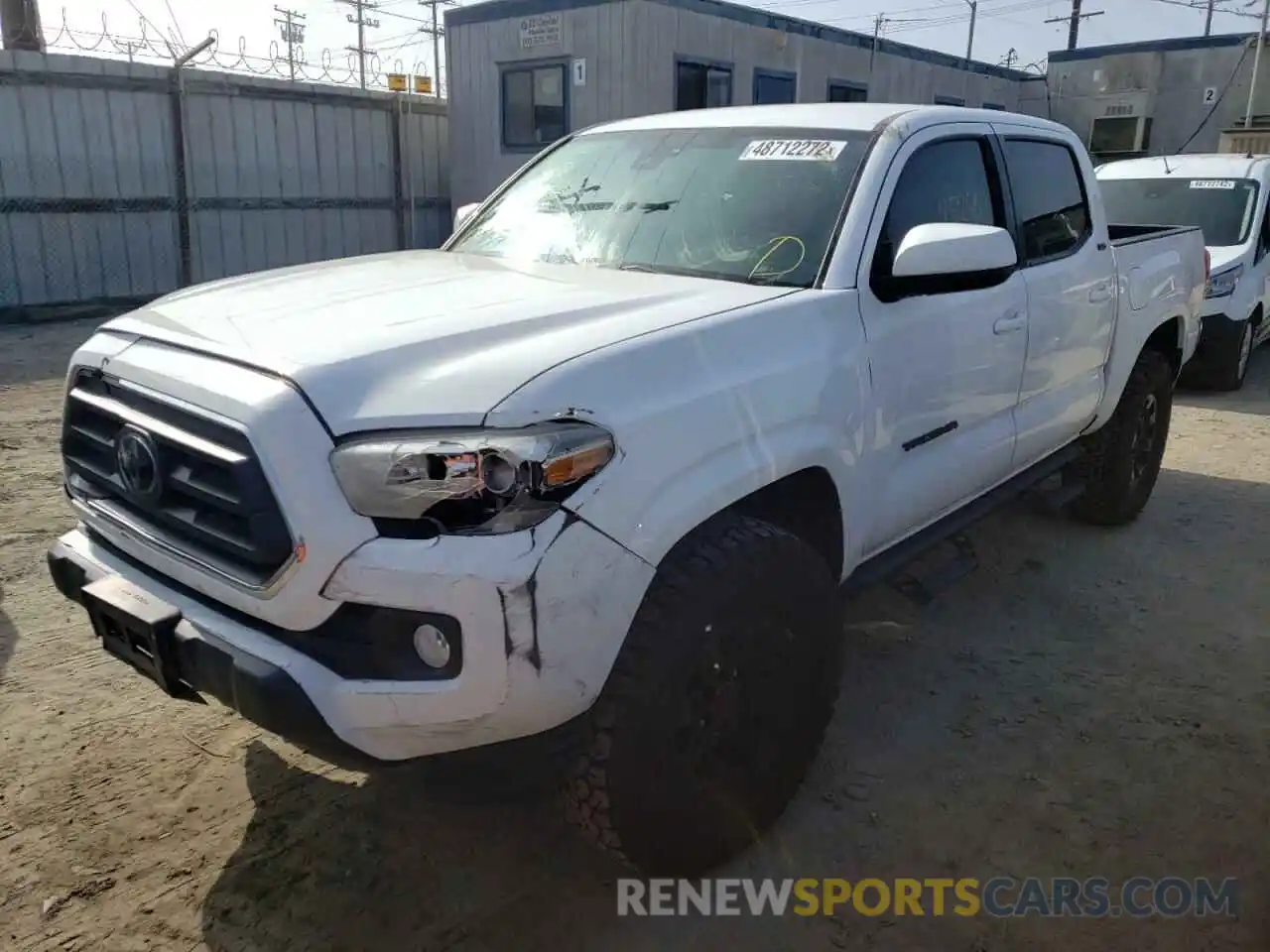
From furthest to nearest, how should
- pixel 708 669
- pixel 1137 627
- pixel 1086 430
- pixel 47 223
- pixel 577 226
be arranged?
pixel 47 223 → pixel 1086 430 → pixel 1137 627 → pixel 577 226 → pixel 708 669

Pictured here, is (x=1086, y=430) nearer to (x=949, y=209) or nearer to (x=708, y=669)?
(x=949, y=209)

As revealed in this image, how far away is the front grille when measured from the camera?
1994 mm

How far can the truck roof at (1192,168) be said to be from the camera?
9305 mm

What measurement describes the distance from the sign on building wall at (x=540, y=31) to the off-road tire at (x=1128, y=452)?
1087 centimetres

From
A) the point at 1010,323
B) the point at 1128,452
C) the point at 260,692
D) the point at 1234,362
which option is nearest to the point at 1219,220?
the point at 1234,362

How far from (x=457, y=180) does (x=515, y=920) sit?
14230mm

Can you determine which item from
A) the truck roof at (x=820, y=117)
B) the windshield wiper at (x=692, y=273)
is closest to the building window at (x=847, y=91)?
the truck roof at (x=820, y=117)

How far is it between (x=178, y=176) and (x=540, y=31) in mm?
5192

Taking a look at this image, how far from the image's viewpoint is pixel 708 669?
92.3 inches

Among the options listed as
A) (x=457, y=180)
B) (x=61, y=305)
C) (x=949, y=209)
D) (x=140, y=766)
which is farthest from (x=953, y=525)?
(x=457, y=180)

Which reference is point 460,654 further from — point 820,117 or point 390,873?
point 820,117

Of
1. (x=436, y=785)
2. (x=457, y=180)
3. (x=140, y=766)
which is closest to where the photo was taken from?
(x=436, y=785)

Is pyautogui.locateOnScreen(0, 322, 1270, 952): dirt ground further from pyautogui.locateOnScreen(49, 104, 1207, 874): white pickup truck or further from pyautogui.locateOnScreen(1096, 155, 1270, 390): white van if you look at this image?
pyautogui.locateOnScreen(1096, 155, 1270, 390): white van

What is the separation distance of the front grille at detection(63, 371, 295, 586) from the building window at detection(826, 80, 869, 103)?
50.5ft
